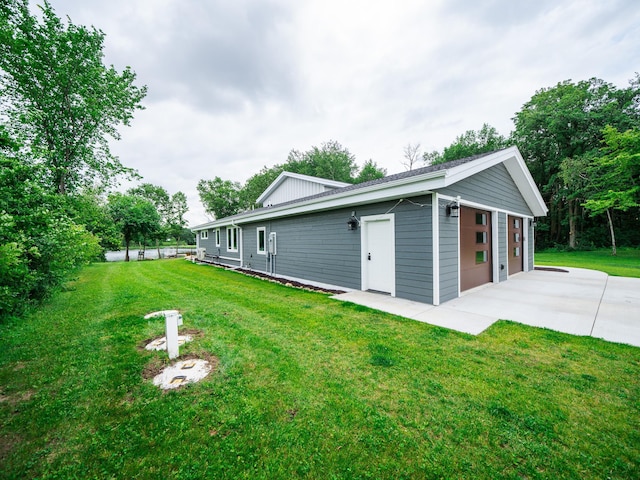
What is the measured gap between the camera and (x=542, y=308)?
4980mm

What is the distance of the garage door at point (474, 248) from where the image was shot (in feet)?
21.0

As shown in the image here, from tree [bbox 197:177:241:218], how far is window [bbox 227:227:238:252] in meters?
25.2

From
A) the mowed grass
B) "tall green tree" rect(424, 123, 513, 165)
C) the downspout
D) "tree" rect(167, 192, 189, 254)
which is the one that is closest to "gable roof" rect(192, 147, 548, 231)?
the downspout

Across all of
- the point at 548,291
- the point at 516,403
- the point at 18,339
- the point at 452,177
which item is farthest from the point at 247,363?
the point at 548,291

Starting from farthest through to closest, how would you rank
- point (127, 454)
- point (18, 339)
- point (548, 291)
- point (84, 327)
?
point (548, 291) → point (84, 327) → point (18, 339) → point (127, 454)

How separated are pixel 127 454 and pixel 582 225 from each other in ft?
102

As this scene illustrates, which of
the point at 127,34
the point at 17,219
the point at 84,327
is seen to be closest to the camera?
the point at 17,219

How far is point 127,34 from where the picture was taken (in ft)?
23.1

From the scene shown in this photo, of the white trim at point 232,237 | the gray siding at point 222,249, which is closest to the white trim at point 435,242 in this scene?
the gray siding at point 222,249

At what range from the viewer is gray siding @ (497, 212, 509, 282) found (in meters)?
7.94

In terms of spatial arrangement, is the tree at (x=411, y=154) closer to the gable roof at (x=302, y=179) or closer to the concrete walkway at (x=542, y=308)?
the gable roof at (x=302, y=179)

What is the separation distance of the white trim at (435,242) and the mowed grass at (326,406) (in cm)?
130

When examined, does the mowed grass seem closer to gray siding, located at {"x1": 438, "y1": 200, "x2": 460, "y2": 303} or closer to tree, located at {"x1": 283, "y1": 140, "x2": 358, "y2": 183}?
gray siding, located at {"x1": 438, "y1": 200, "x2": 460, "y2": 303}

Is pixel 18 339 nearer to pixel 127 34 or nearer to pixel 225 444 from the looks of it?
Result: pixel 225 444
